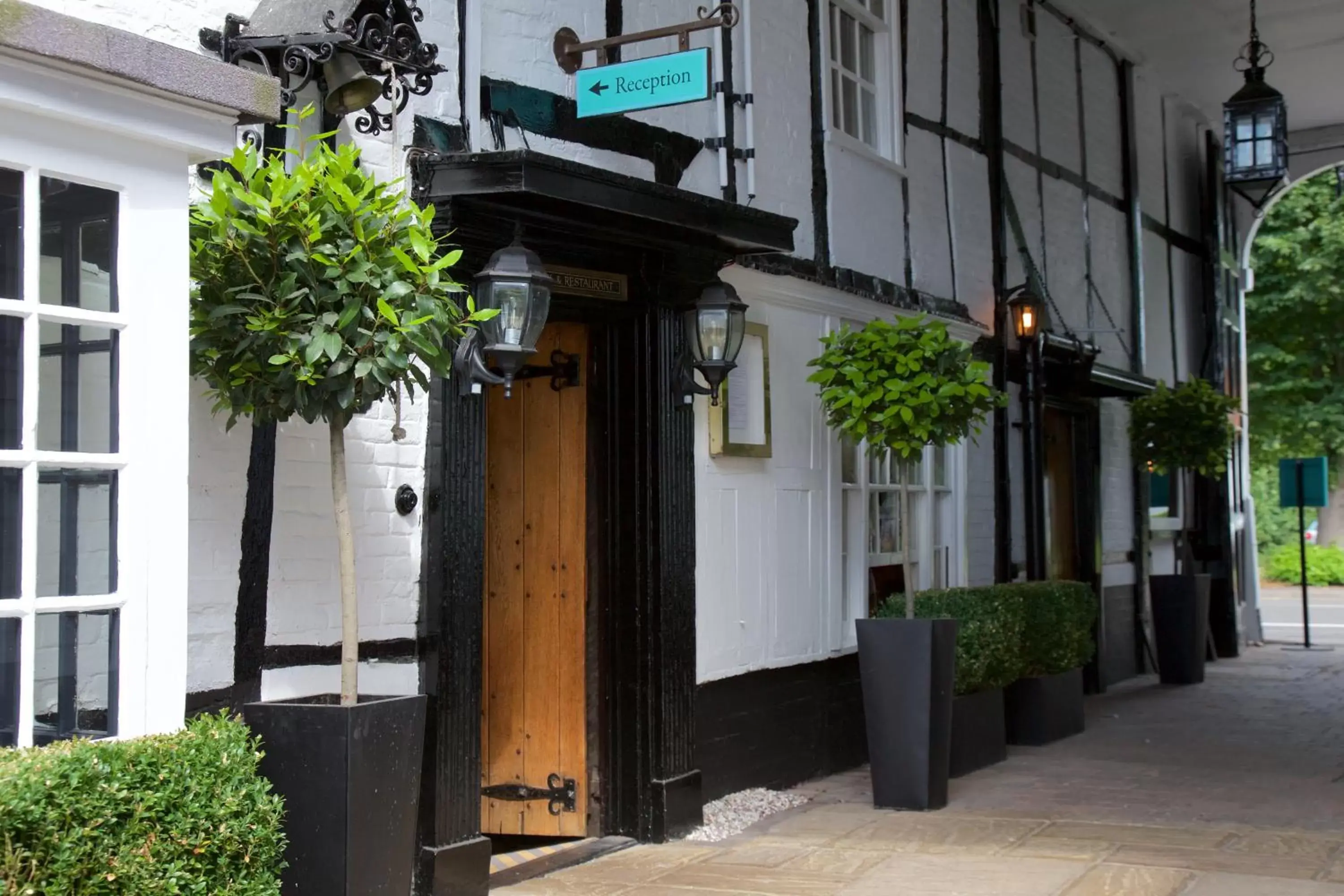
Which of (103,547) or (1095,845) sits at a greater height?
(103,547)

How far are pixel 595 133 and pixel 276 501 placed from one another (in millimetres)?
2403

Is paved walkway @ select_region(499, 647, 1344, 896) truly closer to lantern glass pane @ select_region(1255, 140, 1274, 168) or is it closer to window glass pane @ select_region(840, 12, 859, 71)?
window glass pane @ select_region(840, 12, 859, 71)

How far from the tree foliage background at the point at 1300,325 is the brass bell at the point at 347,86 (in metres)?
21.6

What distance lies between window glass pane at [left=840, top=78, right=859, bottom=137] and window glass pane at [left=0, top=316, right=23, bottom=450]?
5928mm

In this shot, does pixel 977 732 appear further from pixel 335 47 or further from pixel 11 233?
pixel 11 233

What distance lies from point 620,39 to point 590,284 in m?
1.00

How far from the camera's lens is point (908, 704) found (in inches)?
272

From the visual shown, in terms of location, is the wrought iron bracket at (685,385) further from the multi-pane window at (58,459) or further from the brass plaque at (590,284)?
the multi-pane window at (58,459)

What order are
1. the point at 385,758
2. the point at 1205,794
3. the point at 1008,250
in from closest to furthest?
the point at 385,758, the point at 1205,794, the point at 1008,250

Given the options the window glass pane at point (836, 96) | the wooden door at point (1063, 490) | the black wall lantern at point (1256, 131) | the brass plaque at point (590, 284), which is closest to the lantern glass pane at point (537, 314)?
the brass plaque at point (590, 284)

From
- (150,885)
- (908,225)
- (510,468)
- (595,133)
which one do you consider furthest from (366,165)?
(908,225)

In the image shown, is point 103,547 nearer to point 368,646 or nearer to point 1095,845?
point 368,646

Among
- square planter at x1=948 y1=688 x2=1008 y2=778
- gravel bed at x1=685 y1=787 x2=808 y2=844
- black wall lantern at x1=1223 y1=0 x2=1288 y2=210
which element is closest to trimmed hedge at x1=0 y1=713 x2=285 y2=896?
gravel bed at x1=685 y1=787 x2=808 y2=844

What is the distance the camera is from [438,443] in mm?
5422
